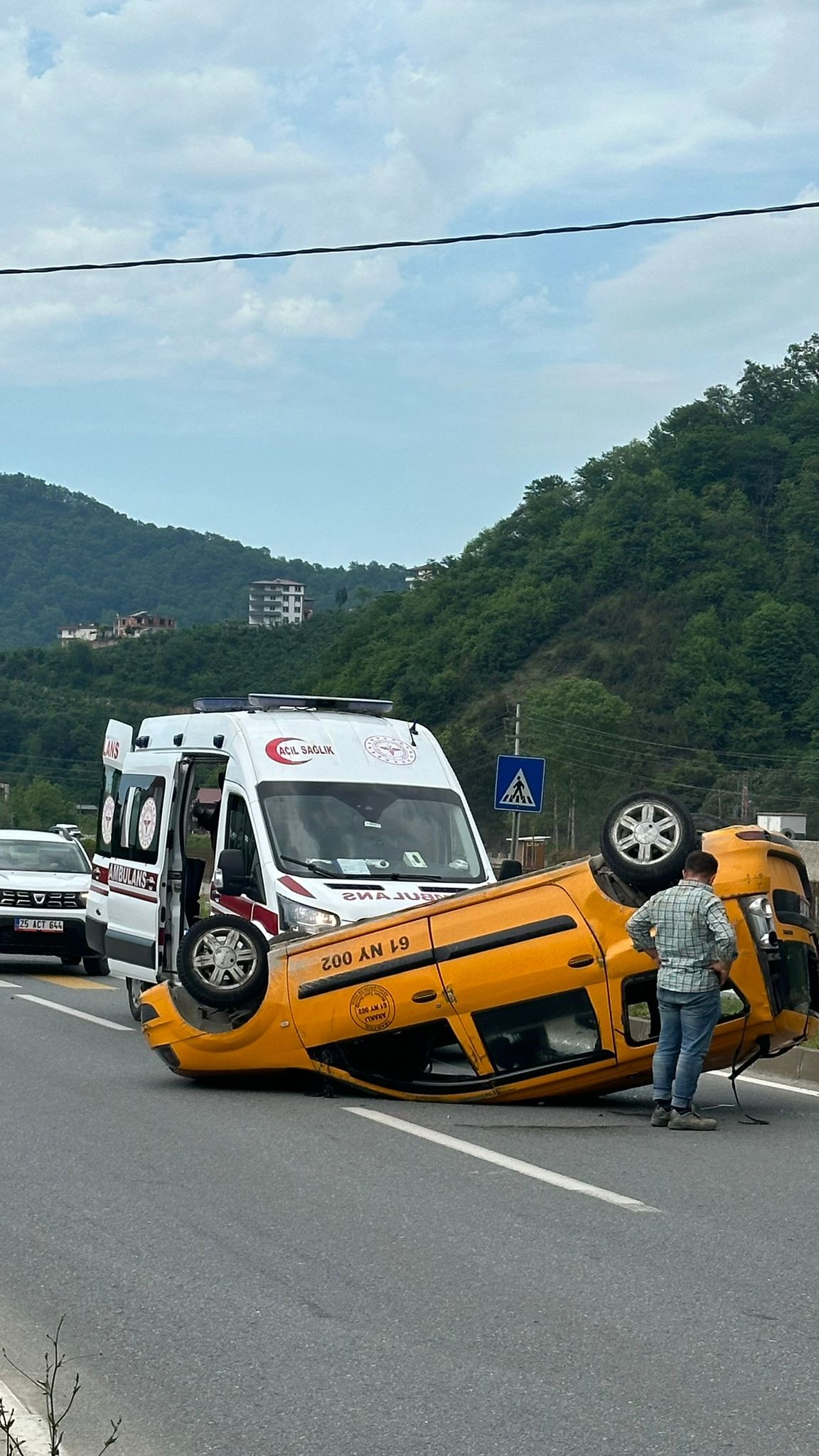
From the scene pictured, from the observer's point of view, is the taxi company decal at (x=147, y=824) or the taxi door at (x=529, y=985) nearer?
the taxi door at (x=529, y=985)

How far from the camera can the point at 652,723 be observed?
11656 cm

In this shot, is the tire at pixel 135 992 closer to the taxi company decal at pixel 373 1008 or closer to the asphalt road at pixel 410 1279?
the asphalt road at pixel 410 1279

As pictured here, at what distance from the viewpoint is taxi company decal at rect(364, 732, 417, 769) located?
45.8 feet

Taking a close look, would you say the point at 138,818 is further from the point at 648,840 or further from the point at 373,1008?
the point at 648,840

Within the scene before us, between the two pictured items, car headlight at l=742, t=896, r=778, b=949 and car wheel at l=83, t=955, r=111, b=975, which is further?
car wheel at l=83, t=955, r=111, b=975

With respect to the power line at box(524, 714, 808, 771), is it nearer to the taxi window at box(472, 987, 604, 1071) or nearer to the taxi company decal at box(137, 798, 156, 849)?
the taxi company decal at box(137, 798, 156, 849)

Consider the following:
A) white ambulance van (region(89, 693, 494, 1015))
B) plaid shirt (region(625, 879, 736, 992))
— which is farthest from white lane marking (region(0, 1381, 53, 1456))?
white ambulance van (region(89, 693, 494, 1015))

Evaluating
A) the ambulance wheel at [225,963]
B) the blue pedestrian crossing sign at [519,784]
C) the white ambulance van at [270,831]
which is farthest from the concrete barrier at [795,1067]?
the blue pedestrian crossing sign at [519,784]

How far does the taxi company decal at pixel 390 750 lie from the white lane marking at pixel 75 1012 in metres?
3.27

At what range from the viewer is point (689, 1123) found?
9.84m

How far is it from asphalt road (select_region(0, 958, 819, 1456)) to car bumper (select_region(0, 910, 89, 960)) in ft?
33.6

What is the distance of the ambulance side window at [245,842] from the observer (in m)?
12.7

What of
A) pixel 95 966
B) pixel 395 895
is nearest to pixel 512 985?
pixel 395 895

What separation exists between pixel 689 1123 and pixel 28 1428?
19.1 feet
